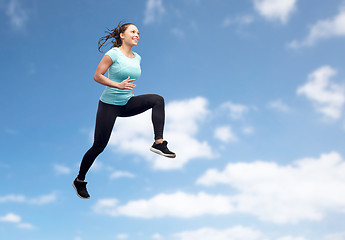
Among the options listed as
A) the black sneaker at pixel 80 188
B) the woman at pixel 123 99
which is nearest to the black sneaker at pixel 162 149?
the woman at pixel 123 99

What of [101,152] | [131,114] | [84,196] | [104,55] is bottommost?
[84,196]

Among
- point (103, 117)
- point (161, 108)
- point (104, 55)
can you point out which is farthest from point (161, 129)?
point (104, 55)

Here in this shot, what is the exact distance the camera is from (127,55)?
30.7 ft

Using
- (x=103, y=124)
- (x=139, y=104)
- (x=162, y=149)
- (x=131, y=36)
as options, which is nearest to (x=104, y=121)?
(x=103, y=124)

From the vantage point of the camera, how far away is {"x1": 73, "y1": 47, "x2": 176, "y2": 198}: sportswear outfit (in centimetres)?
914

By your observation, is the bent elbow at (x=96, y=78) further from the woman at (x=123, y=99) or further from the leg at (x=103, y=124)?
the leg at (x=103, y=124)

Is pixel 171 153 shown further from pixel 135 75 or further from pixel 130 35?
pixel 130 35

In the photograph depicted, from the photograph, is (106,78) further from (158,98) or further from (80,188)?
(80,188)

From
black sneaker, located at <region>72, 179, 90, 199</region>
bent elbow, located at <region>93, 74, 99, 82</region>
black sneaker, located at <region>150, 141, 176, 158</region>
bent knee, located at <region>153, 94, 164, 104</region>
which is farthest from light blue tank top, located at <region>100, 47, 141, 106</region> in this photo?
black sneaker, located at <region>72, 179, 90, 199</region>

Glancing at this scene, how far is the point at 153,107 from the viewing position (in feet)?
30.8

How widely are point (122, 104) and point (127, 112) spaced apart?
0.21m

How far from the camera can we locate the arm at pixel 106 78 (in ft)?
28.9

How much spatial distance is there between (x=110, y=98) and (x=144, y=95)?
69 centimetres

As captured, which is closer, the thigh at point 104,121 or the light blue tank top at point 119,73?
the light blue tank top at point 119,73
